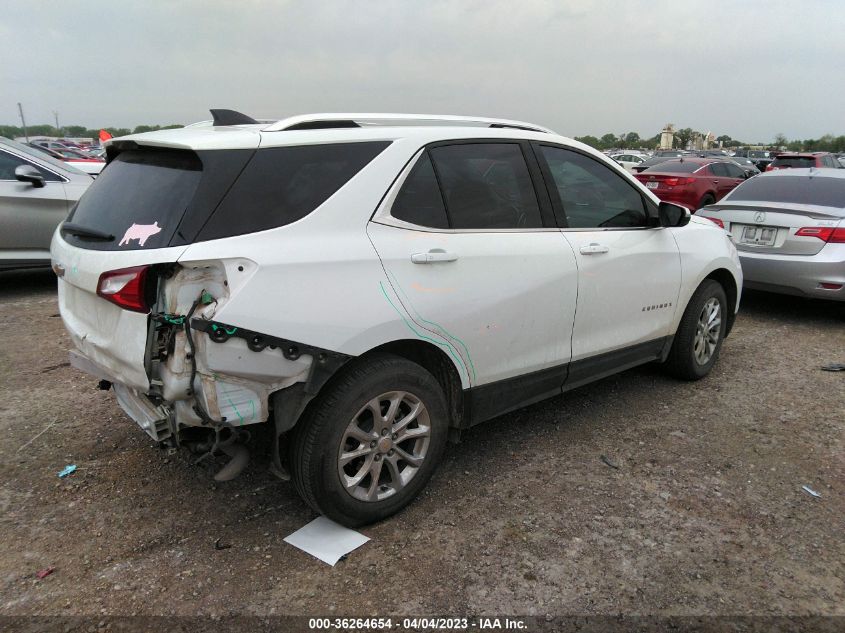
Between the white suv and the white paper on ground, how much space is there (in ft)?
0.33

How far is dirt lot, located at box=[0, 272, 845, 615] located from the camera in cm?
246

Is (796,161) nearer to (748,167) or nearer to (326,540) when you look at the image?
(748,167)

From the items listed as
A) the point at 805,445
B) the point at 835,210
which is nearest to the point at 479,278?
the point at 805,445

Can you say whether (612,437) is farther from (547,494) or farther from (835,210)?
(835,210)

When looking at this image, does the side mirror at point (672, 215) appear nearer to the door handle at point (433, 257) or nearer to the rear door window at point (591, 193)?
the rear door window at point (591, 193)

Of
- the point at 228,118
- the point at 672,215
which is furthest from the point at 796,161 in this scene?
the point at 228,118

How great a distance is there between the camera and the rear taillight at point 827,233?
591 centimetres

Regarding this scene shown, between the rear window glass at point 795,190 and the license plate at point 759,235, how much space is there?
1.76ft

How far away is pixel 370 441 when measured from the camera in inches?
108

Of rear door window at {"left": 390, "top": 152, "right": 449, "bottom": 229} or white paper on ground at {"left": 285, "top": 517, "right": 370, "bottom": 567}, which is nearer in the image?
white paper on ground at {"left": 285, "top": 517, "right": 370, "bottom": 567}

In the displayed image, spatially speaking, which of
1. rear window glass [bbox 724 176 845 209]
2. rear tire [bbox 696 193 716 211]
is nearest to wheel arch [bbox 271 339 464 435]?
rear window glass [bbox 724 176 845 209]

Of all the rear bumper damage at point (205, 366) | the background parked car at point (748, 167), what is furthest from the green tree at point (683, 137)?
the rear bumper damage at point (205, 366)

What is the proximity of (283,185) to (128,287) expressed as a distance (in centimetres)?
72

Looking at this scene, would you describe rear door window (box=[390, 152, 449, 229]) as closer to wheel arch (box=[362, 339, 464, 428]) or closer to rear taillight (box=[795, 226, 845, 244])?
wheel arch (box=[362, 339, 464, 428])
